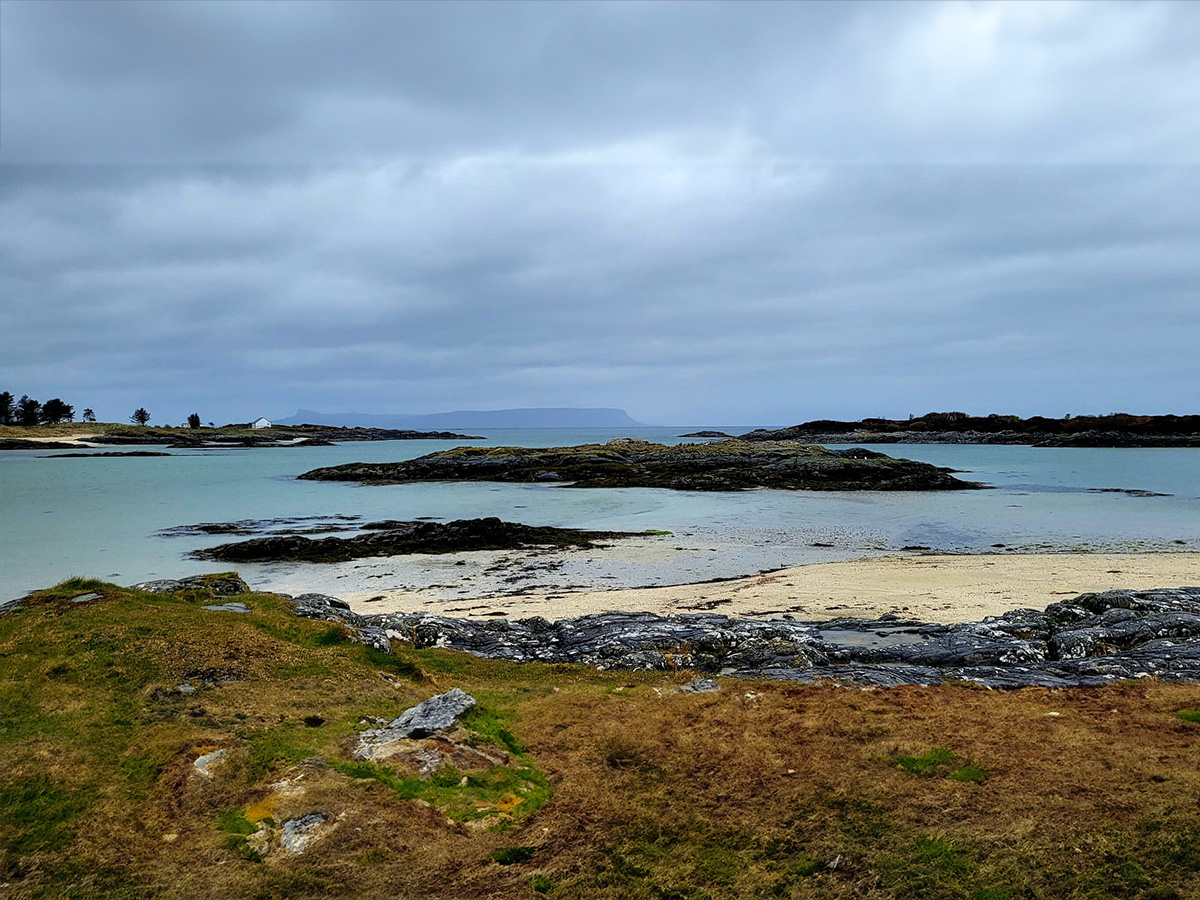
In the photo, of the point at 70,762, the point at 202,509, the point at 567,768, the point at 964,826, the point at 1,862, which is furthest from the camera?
the point at 202,509

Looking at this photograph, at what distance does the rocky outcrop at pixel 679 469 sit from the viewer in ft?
210

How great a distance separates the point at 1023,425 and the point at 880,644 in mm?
177448

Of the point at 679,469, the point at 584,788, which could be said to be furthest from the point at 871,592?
the point at 679,469

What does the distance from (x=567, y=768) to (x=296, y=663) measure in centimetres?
488

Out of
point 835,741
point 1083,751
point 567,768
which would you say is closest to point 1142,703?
point 1083,751

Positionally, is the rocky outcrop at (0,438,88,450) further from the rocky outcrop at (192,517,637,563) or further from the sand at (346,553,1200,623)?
the sand at (346,553,1200,623)

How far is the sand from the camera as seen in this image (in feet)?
64.2

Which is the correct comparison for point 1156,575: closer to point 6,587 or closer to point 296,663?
point 296,663

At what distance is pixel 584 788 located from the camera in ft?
23.6

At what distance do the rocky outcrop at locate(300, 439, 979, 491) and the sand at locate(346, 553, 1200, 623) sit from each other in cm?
3462

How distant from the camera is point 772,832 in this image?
20.8 ft

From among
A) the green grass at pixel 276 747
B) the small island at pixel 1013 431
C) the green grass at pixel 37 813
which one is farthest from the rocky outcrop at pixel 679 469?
the small island at pixel 1013 431

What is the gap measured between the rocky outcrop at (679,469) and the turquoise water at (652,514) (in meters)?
4.24

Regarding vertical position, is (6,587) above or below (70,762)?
below
